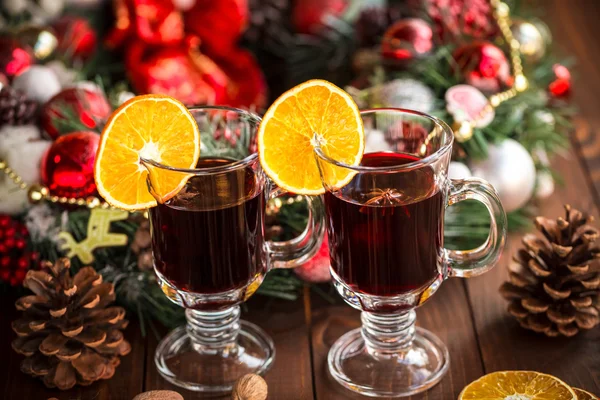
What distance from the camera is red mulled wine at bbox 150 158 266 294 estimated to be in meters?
1.06

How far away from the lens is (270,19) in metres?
2.14

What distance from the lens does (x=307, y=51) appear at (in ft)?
6.61

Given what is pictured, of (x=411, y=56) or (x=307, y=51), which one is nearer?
(x=411, y=56)

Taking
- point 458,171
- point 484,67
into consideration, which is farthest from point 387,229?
point 484,67

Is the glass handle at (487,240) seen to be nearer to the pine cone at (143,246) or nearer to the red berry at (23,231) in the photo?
the pine cone at (143,246)

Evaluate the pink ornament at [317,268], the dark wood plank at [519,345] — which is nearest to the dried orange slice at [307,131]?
the pink ornament at [317,268]

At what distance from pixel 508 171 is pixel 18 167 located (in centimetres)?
83

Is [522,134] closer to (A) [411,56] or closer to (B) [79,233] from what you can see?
(A) [411,56]

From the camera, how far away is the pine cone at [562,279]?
1246 mm

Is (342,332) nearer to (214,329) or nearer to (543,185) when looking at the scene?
(214,329)

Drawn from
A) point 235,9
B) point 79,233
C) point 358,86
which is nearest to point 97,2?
Answer: point 235,9

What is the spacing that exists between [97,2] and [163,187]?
1.07 meters

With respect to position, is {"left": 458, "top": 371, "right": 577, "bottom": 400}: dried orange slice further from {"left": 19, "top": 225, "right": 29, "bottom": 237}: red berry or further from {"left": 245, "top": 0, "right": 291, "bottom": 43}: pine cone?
{"left": 245, "top": 0, "right": 291, "bottom": 43}: pine cone

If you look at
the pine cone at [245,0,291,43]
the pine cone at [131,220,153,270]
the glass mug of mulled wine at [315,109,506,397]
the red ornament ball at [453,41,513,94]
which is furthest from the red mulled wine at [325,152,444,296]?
the pine cone at [245,0,291,43]
